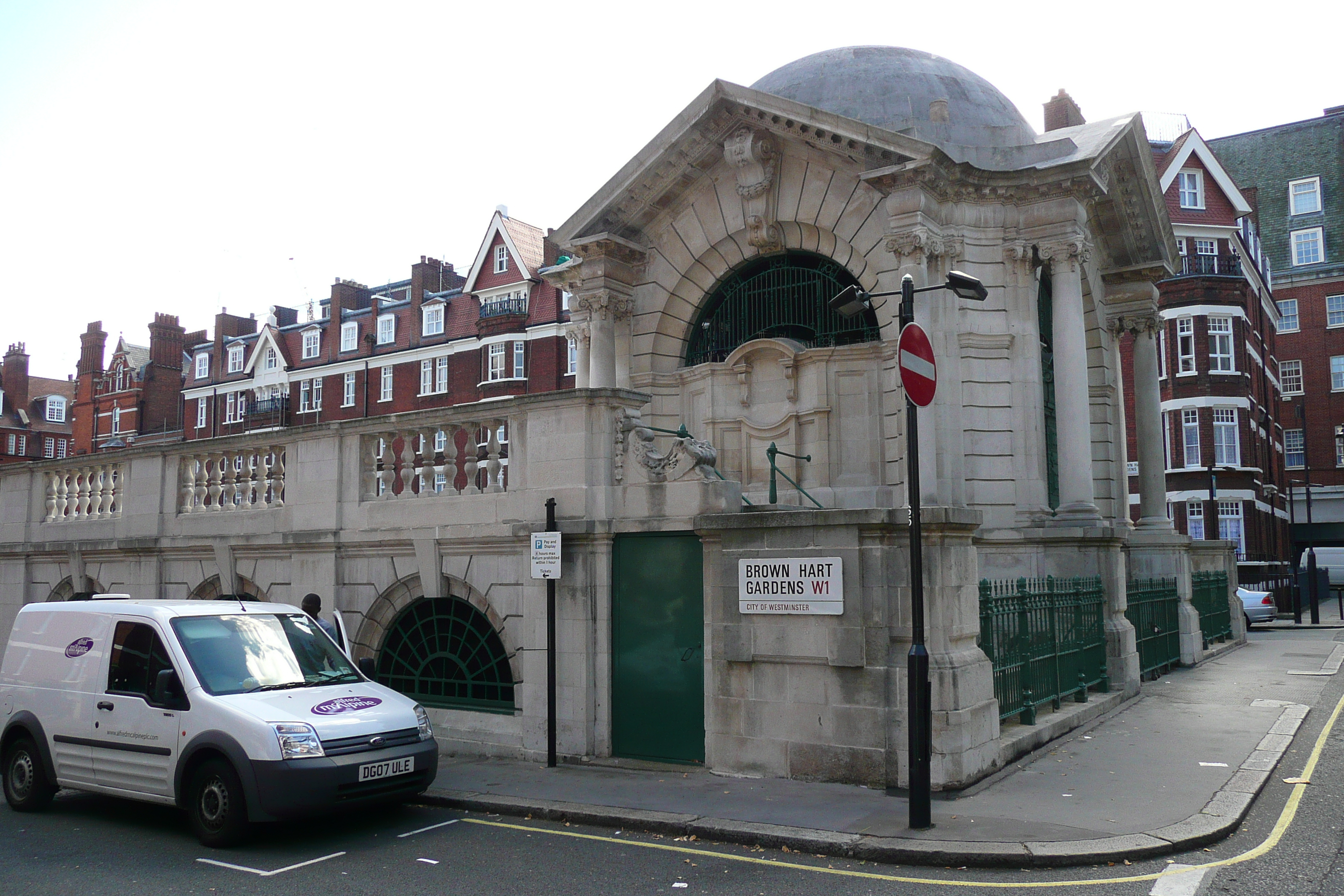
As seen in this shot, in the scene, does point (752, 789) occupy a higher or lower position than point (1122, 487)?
lower

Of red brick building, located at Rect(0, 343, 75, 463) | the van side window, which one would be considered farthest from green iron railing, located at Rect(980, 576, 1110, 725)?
red brick building, located at Rect(0, 343, 75, 463)

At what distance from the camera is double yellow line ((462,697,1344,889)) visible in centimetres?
667

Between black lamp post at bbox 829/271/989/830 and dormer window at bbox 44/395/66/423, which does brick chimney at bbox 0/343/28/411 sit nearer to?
dormer window at bbox 44/395/66/423

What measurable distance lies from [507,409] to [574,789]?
4.27 m

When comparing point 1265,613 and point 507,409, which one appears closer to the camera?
point 507,409

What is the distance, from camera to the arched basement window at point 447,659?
463 inches

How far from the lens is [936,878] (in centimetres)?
684

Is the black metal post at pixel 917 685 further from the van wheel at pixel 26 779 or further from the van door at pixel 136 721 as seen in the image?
the van wheel at pixel 26 779

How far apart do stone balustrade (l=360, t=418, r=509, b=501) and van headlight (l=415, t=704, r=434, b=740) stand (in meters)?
3.35

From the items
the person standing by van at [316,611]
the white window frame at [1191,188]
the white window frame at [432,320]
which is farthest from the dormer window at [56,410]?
the person standing by van at [316,611]

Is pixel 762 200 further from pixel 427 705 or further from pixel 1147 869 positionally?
pixel 1147 869

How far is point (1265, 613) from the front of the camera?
33.0 m

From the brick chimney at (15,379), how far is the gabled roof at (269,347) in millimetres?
30676

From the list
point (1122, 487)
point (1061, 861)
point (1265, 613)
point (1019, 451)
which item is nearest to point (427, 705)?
point (1061, 861)
